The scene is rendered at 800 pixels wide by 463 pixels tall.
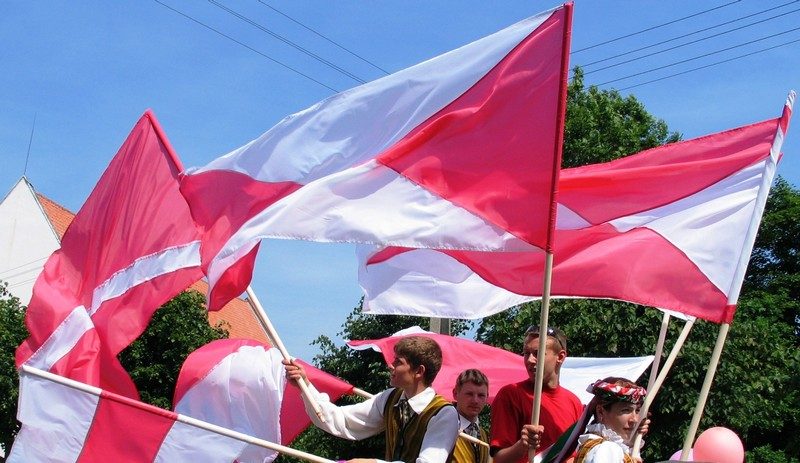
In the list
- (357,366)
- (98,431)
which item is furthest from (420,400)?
(357,366)

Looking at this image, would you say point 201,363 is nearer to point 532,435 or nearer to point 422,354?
point 422,354

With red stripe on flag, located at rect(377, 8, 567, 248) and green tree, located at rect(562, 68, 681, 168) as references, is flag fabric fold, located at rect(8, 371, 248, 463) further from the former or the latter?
green tree, located at rect(562, 68, 681, 168)

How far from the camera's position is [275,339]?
19.1ft

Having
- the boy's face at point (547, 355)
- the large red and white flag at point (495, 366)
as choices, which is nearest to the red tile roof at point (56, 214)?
the large red and white flag at point (495, 366)

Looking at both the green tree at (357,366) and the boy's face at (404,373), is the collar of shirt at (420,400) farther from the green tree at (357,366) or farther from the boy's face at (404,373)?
the green tree at (357,366)

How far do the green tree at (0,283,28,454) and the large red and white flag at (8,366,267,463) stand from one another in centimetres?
1569

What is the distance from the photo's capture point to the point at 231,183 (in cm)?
651

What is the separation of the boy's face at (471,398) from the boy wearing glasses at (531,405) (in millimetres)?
218

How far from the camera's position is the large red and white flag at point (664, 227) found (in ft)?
20.6

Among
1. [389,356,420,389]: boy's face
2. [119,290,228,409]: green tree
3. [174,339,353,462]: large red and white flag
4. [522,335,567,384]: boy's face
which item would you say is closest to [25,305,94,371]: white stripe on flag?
[174,339,353,462]: large red and white flag

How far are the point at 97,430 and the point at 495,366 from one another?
161 inches

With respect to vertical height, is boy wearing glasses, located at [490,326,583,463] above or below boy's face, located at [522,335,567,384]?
below

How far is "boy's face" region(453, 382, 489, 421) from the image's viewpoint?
6579 mm

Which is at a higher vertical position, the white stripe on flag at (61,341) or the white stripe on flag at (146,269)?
the white stripe on flag at (146,269)
